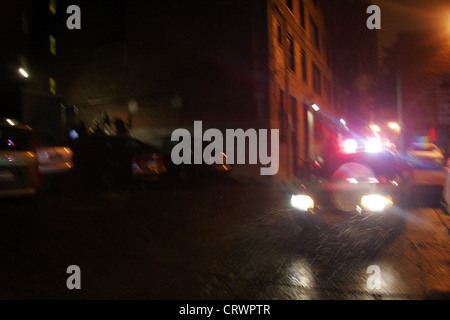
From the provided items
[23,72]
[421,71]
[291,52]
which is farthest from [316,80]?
[23,72]

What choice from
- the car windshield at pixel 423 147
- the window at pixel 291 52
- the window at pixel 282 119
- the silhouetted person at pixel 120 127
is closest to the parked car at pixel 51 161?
the silhouetted person at pixel 120 127

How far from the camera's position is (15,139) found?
674cm

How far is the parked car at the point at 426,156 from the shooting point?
13758mm

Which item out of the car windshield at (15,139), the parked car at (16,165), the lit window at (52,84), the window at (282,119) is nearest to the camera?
the parked car at (16,165)

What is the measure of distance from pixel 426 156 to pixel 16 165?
14.1m

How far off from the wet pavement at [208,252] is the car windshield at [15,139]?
1.02 metres

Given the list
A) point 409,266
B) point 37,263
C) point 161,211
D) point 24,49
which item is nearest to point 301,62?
point 24,49

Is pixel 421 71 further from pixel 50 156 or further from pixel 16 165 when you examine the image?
pixel 16 165

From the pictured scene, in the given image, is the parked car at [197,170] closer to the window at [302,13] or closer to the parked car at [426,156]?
the parked car at [426,156]

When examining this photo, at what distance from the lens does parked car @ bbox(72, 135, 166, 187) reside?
8727 millimetres

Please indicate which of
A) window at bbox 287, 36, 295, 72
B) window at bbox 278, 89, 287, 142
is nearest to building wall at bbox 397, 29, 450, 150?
window at bbox 287, 36, 295, 72

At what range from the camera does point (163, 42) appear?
1497cm

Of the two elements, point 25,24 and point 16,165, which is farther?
point 25,24
